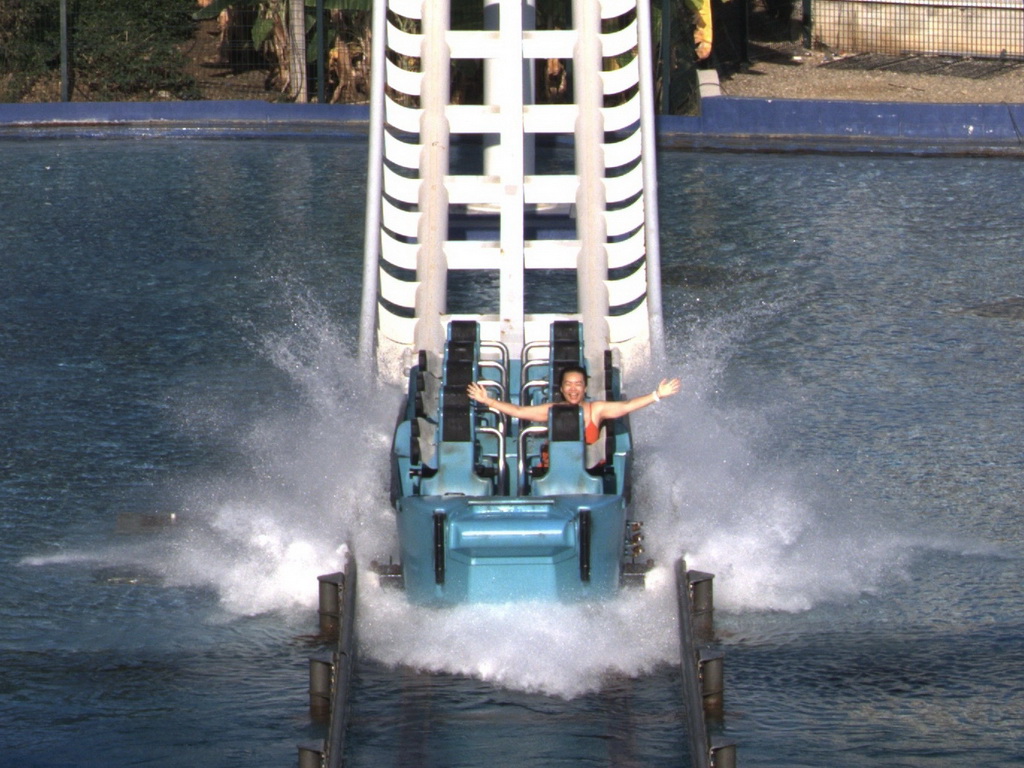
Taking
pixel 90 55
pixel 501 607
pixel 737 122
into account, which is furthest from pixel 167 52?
pixel 501 607

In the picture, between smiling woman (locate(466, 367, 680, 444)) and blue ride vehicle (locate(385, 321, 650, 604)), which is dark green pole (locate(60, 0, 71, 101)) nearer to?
blue ride vehicle (locate(385, 321, 650, 604))

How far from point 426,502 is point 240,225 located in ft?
34.1

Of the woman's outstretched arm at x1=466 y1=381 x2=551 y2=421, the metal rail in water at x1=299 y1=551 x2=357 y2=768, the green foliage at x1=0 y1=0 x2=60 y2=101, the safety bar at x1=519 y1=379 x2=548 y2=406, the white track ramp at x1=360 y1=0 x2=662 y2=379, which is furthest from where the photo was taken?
the green foliage at x1=0 y1=0 x2=60 y2=101

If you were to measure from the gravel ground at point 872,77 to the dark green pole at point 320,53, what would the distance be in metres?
5.79

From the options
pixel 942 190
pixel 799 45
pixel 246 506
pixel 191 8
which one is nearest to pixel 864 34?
pixel 799 45

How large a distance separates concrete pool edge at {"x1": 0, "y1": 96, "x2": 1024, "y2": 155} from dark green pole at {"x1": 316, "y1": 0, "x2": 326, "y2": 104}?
70 cm

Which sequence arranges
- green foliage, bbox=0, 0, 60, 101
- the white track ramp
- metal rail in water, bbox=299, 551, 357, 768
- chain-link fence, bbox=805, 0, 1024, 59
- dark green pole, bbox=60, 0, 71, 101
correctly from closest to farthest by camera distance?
metal rail in water, bbox=299, 551, 357, 768 < the white track ramp < dark green pole, bbox=60, 0, 71, 101 < green foliage, bbox=0, 0, 60, 101 < chain-link fence, bbox=805, 0, 1024, 59

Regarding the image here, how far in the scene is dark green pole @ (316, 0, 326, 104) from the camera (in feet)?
74.5

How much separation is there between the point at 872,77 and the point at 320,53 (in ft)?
26.6

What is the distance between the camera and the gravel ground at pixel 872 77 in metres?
23.9

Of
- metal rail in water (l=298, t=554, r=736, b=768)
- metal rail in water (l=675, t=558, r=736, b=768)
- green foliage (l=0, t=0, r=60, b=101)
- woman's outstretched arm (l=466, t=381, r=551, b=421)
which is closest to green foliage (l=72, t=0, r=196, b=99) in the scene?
green foliage (l=0, t=0, r=60, b=101)

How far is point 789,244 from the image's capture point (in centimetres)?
1703

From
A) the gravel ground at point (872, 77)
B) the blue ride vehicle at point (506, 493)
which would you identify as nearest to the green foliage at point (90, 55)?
the gravel ground at point (872, 77)

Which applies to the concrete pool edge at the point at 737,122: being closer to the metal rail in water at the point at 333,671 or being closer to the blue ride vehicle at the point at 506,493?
the blue ride vehicle at the point at 506,493
